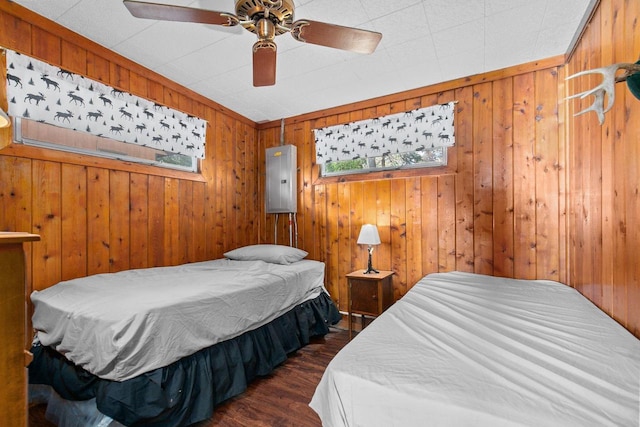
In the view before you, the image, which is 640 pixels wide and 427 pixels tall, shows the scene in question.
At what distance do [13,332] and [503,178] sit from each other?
308 centimetres

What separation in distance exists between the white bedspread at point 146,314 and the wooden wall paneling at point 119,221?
0.18 metres

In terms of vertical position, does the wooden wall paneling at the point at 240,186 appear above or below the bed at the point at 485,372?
above

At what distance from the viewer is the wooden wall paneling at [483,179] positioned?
2564 millimetres

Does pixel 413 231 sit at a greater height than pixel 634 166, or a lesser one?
lesser

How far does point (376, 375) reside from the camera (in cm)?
91

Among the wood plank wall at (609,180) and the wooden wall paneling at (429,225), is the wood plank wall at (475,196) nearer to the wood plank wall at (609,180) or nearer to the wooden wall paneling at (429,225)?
the wooden wall paneling at (429,225)

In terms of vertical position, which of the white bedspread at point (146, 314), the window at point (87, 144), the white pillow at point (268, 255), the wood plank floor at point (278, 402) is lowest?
the wood plank floor at point (278, 402)

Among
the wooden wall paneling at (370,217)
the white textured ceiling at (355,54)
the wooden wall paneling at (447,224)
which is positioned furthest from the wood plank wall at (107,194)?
the wooden wall paneling at (447,224)

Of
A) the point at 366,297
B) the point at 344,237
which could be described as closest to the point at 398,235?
the point at 344,237

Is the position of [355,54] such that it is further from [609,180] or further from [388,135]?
[609,180]

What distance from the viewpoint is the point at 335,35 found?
5.01 ft

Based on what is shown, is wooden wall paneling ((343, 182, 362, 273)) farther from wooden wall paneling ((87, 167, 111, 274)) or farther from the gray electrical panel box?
wooden wall paneling ((87, 167, 111, 274))

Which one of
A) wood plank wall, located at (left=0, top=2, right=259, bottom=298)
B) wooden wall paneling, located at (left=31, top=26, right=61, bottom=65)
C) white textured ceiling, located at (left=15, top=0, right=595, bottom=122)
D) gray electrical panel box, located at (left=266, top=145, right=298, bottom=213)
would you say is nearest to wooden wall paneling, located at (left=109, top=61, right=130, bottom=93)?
wood plank wall, located at (left=0, top=2, right=259, bottom=298)

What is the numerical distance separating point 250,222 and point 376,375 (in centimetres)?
309
